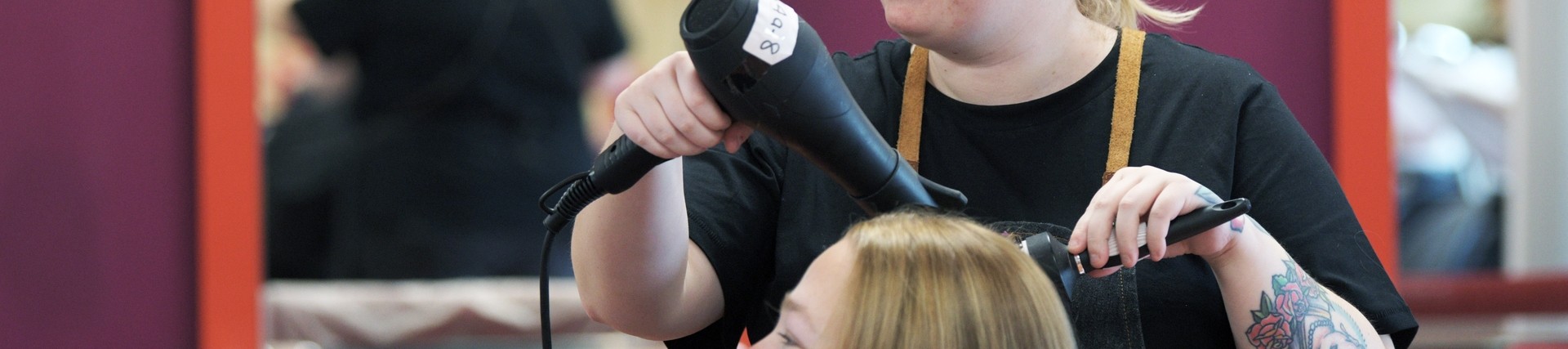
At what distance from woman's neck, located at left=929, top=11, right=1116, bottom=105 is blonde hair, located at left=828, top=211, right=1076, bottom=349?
0.30 m

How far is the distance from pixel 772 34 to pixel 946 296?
21 centimetres

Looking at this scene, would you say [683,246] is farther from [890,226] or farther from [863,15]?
[863,15]

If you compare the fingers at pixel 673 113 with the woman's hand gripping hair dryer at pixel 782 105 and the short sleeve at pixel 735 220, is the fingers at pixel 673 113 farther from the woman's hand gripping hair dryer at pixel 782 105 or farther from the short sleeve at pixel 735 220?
the short sleeve at pixel 735 220

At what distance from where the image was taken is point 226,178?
6.19 feet

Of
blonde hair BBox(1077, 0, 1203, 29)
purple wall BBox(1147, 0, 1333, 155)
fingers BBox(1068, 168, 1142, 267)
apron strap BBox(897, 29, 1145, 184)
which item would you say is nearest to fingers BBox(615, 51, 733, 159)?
fingers BBox(1068, 168, 1142, 267)

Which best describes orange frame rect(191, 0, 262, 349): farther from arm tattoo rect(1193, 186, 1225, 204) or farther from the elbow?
arm tattoo rect(1193, 186, 1225, 204)

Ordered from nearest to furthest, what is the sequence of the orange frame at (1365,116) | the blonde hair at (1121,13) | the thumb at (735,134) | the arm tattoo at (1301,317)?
the thumb at (735,134) < the arm tattoo at (1301,317) < the blonde hair at (1121,13) < the orange frame at (1365,116)

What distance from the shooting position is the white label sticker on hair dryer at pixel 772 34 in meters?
0.80

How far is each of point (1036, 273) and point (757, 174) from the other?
0.39 metres

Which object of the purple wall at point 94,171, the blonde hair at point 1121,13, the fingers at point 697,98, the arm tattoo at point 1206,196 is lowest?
the purple wall at point 94,171

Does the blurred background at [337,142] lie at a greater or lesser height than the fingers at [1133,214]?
lesser

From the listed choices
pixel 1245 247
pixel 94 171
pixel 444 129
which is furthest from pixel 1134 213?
pixel 94 171

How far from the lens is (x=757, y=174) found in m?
1.24

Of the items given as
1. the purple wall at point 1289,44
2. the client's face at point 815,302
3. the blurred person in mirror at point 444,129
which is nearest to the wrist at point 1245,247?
the client's face at point 815,302
